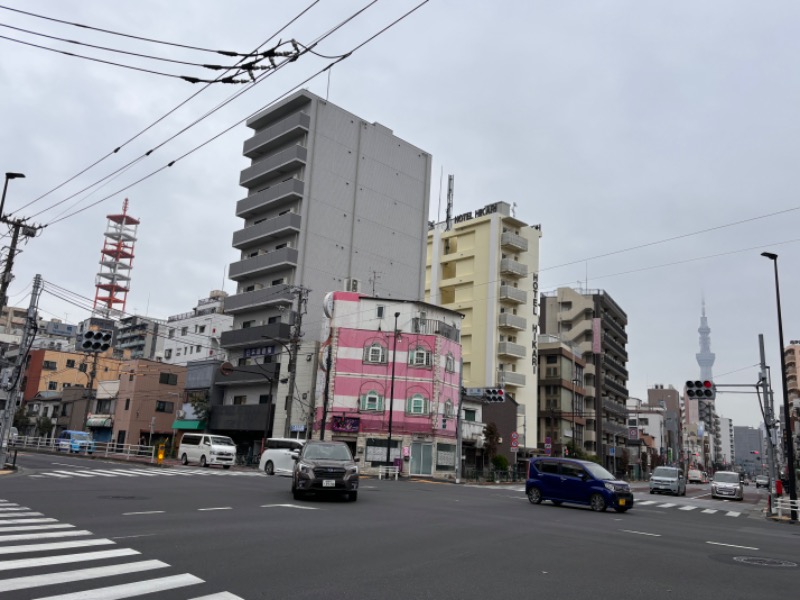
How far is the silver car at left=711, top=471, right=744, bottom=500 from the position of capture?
3801 centimetres

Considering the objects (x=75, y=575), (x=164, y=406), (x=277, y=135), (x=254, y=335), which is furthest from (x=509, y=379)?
(x=75, y=575)

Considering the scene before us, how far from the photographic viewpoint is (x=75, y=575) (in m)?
7.36

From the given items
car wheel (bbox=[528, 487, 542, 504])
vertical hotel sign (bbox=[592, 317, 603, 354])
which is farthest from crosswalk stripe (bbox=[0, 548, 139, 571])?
vertical hotel sign (bbox=[592, 317, 603, 354])

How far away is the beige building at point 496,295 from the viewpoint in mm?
68375

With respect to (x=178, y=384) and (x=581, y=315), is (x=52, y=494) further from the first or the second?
(x=581, y=315)

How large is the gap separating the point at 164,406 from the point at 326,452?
56631 mm

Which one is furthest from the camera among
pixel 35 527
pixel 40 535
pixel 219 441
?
pixel 219 441

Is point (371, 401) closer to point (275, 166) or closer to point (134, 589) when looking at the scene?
point (275, 166)

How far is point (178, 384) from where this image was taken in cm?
7175

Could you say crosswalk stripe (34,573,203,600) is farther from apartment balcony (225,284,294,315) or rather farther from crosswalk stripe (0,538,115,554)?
apartment balcony (225,284,294,315)

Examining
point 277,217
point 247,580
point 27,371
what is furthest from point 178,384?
point 247,580

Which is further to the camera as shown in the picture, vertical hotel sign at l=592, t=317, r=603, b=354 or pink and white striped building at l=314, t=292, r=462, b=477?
vertical hotel sign at l=592, t=317, r=603, b=354

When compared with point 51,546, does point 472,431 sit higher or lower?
higher

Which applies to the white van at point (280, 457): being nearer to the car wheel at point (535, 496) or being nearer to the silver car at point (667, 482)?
the car wheel at point (535, 496)
